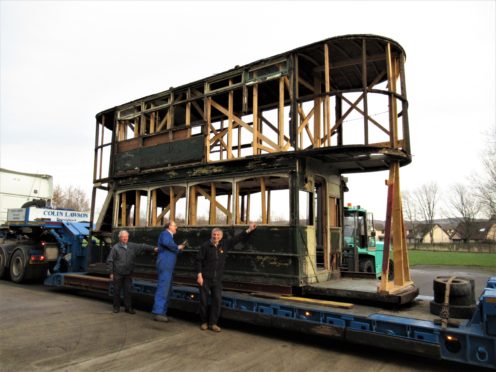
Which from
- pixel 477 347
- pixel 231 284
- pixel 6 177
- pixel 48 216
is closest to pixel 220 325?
pixel 231 284

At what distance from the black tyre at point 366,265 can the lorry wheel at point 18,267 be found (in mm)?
11216

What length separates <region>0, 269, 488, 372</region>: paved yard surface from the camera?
5.14 metres

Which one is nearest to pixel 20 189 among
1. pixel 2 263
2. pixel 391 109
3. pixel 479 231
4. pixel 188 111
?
pixel 2 263

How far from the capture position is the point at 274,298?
6.84 metres

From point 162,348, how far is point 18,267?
9739 mm

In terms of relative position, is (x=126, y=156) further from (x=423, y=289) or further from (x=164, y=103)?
(x=423, y=289)

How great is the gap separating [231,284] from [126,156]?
4803 millimetres

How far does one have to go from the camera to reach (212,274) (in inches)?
272

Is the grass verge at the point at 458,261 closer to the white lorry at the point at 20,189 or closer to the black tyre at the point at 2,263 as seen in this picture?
the white lorry at the point at 20,189

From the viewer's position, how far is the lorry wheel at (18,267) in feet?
42.1

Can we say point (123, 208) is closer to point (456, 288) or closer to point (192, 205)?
point (192, 205)

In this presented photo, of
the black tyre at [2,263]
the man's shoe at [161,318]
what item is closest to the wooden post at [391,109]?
the man's shoe at [161,318]

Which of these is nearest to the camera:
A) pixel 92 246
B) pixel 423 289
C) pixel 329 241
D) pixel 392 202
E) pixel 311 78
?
pixel 392 202

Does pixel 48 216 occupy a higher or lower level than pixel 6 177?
lower
